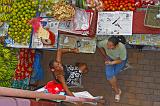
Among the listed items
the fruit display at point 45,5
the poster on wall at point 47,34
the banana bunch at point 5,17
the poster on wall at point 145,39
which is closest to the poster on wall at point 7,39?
the banana bunch at point 5,17

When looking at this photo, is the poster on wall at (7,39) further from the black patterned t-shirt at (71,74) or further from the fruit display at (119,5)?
the fruit display at (119,5)

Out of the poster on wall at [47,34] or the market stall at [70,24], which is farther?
the poster on wall at [47,34]

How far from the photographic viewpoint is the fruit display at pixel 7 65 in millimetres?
6062

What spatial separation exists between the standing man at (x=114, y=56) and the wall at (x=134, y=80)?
313mm

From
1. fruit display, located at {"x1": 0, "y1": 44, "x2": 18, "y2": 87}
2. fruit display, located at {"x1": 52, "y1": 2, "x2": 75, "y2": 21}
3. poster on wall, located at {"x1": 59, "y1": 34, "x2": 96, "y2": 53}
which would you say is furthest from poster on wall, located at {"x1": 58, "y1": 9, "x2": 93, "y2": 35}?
fruit display, located at {"x1": 0, "y1": 44, "x2": 18, "y2": 87}

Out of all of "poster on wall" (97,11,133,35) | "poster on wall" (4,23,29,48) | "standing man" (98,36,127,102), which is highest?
"poster on wall" (97,11,133,35)

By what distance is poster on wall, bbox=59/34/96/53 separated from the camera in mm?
5801

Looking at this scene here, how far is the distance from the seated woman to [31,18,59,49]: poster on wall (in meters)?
0.21

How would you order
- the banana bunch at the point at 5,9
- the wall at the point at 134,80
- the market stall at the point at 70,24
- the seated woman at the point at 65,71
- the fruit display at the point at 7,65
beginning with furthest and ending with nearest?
the wall at the point at 134,80 → the fruit display at the point at 7,65 → the banana bunch at the point at 5,9 → the seated woman at the point at 65,71 → the market stall at the point at 70,24

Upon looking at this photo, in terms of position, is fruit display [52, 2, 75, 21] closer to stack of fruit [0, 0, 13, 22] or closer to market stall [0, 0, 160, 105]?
market stall [0, 0, 160, 105]

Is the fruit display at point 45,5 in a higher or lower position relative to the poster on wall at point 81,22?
higher

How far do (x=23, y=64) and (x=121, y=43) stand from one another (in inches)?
74.8

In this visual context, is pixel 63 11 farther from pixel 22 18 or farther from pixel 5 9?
pixel 5 9

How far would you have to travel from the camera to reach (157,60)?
6.68 meters
